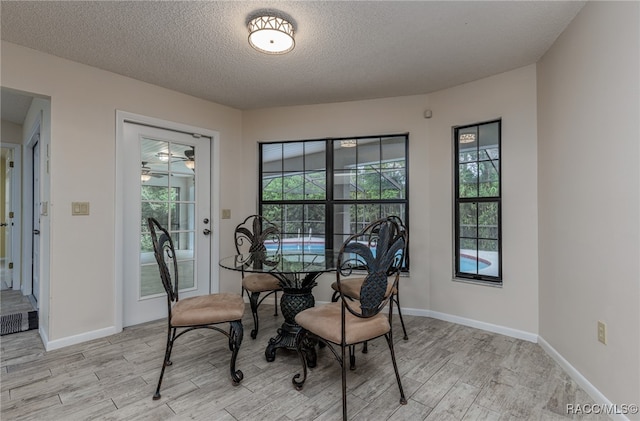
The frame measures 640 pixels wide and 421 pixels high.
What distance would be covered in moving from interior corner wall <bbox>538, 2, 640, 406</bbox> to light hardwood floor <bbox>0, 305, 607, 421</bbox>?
33 centimetres

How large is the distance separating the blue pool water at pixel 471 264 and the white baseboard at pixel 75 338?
130 inches

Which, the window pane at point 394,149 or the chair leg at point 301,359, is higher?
the window pane at point 394,149

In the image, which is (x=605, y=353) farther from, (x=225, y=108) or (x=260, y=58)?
(x=225, y=108)

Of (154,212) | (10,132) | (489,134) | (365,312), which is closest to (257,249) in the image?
(154,212)

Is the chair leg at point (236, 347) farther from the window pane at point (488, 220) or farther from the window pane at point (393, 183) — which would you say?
the window pane at point (488, 220)

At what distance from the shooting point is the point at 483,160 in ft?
9.58

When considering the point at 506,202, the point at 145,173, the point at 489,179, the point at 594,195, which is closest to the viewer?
the point at 594,195

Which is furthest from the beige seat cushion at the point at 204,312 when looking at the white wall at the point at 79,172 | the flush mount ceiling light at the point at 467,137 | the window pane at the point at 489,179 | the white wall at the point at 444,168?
the flush mount ceiling light at the point at 467,137

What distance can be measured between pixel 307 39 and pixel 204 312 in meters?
2.00

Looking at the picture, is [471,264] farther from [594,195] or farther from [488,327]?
[594,195]

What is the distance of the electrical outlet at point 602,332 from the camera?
68.2 inches

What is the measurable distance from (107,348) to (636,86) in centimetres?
379

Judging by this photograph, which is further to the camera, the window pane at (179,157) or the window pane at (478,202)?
the window pane at (179,157)

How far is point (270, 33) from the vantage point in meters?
1.94
